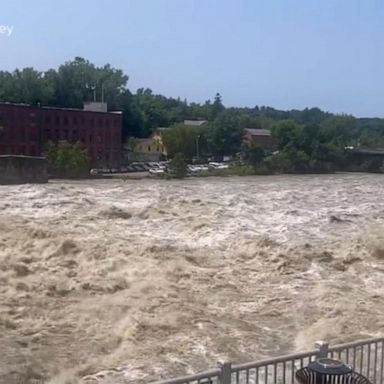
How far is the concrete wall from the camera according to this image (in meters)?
14.5

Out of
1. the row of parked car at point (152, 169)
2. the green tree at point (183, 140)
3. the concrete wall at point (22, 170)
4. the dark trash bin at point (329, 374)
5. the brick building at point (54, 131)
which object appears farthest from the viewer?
the green tree at point (183, 140)

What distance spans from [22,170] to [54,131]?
76.9 ft

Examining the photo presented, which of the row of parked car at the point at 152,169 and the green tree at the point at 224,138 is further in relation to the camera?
the green tree at the point at 224,138

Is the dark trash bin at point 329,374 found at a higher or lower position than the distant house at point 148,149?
higher

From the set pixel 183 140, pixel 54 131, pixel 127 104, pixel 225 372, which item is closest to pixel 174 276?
pixel 225 372

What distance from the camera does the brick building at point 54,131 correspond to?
121ft

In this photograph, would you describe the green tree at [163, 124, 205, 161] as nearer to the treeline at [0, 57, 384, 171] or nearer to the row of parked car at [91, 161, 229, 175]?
the treeline at [0, 57, 384, 171]

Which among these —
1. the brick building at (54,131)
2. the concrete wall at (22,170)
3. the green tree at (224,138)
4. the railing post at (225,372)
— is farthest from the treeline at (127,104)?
the railing post at (225,372)

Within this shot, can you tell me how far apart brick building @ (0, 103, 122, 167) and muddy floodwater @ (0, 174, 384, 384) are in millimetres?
22664

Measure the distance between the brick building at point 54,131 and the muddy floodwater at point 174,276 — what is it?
74.4 feet

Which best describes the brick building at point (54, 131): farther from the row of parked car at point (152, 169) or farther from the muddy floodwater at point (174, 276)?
the muddy floodwater at point (174, 276)

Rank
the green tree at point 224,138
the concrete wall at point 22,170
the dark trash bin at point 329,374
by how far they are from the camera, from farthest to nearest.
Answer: the green tree at point 224,138 → the concrete wall at point 22,170 → the dark trash bin at point 329,374

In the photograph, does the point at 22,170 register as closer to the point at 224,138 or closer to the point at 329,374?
the point at 329,374

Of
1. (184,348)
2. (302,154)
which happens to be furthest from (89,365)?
(302,154)
